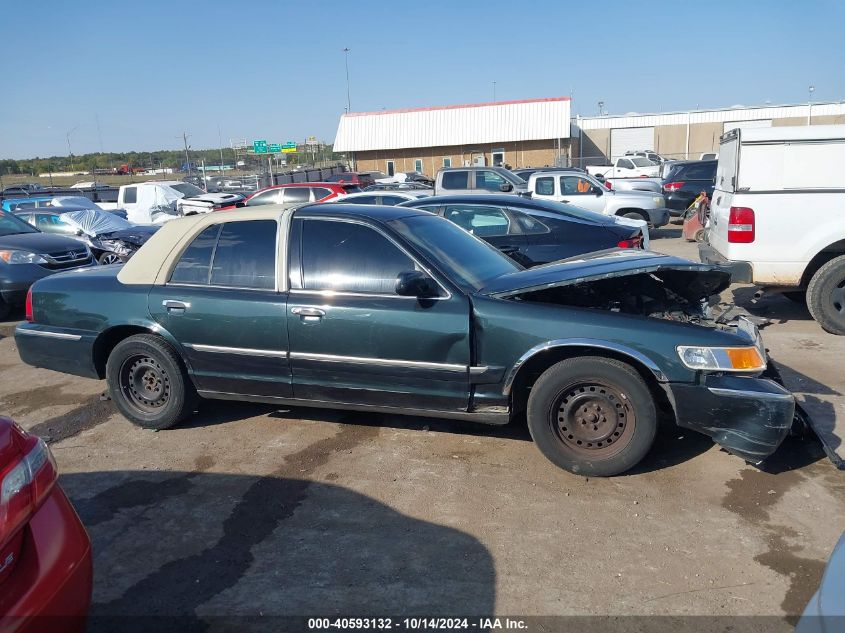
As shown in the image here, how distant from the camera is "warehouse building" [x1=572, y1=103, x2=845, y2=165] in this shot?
4184 cm

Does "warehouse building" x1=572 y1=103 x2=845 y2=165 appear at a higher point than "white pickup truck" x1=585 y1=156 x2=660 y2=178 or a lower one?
higher

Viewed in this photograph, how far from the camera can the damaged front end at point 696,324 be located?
3.74 m

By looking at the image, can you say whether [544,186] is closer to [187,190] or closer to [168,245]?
[168,245]

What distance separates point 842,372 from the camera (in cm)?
578

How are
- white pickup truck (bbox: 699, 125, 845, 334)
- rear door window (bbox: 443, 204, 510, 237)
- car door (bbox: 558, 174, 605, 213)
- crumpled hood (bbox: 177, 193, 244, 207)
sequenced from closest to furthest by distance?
1. white pickup truck (bbox: 699, 125, 845, 334)
2. rear door window (bbox: 443, 204, 510, 237)
3. car door (bbox: 558, 174, 605, 213)
4. crumpled hood (bbox: 177, 193, 244, 207)

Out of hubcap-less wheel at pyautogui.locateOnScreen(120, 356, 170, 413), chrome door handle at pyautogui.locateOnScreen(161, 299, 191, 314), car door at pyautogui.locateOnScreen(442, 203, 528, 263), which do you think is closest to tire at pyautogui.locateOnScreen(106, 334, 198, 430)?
hubcap-less wheel at pyautogui.locateOnScreen(120, 356, 170, 413)

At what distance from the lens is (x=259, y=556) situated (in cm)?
339

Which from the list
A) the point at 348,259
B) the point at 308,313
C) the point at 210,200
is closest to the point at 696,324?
the point at 348,259

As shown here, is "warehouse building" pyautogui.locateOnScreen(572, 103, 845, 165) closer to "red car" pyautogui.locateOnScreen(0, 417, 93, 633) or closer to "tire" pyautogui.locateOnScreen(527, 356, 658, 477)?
"tire" pyautogui.locateOnScreen(527, 356, 658, 477)

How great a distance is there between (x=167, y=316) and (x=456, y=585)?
2.93 metres

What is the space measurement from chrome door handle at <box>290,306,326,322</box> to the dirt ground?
3.14 feet

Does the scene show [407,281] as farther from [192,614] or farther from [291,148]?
[291,148]

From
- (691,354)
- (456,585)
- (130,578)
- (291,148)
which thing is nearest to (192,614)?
(130,578)

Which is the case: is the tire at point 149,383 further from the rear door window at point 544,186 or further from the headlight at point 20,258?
the rear door window at point 544,186
